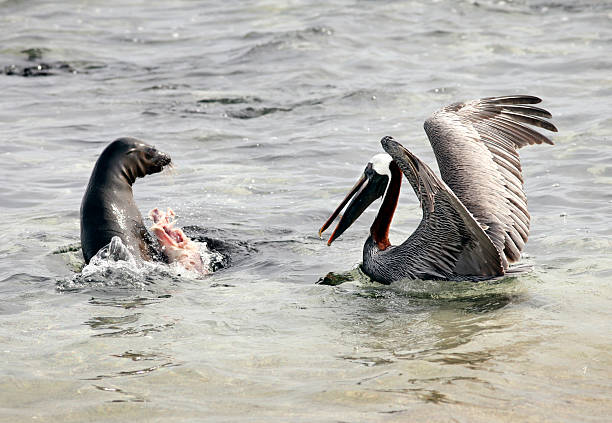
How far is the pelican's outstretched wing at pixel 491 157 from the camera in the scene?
5977mm

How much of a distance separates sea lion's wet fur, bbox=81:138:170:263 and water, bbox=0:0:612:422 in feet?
1.01

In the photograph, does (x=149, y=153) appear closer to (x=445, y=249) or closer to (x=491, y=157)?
(x=445, y=249)

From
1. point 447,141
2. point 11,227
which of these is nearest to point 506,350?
point 447,141

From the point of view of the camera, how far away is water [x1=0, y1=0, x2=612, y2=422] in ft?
13.7

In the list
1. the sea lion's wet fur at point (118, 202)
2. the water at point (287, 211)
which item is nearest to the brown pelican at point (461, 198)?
the water at point (287, 211)

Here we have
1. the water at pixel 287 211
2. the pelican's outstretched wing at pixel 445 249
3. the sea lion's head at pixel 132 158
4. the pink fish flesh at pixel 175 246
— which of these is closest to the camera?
the water at pixel 287 211

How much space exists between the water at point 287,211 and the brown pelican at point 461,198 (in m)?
0.19

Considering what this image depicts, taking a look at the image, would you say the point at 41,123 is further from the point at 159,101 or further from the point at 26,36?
the point at 26,36

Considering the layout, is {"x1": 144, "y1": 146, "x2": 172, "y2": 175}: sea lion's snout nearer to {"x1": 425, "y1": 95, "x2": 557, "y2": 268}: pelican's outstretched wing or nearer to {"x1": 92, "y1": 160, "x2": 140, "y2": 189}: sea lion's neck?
{"x1": 92, "y1": 160, "x2": 140, "y2": 189}: sea lion's neck

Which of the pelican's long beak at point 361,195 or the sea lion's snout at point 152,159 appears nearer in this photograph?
the pelican's long beak at point 361,195

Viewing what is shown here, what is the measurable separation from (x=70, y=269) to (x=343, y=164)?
353 centimetres

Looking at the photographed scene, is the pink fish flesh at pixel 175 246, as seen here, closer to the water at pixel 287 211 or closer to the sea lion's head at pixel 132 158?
the water at pixel 287 211

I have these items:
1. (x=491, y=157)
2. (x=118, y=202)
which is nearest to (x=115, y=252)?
(x=118, y=202)

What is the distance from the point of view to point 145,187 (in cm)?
883
